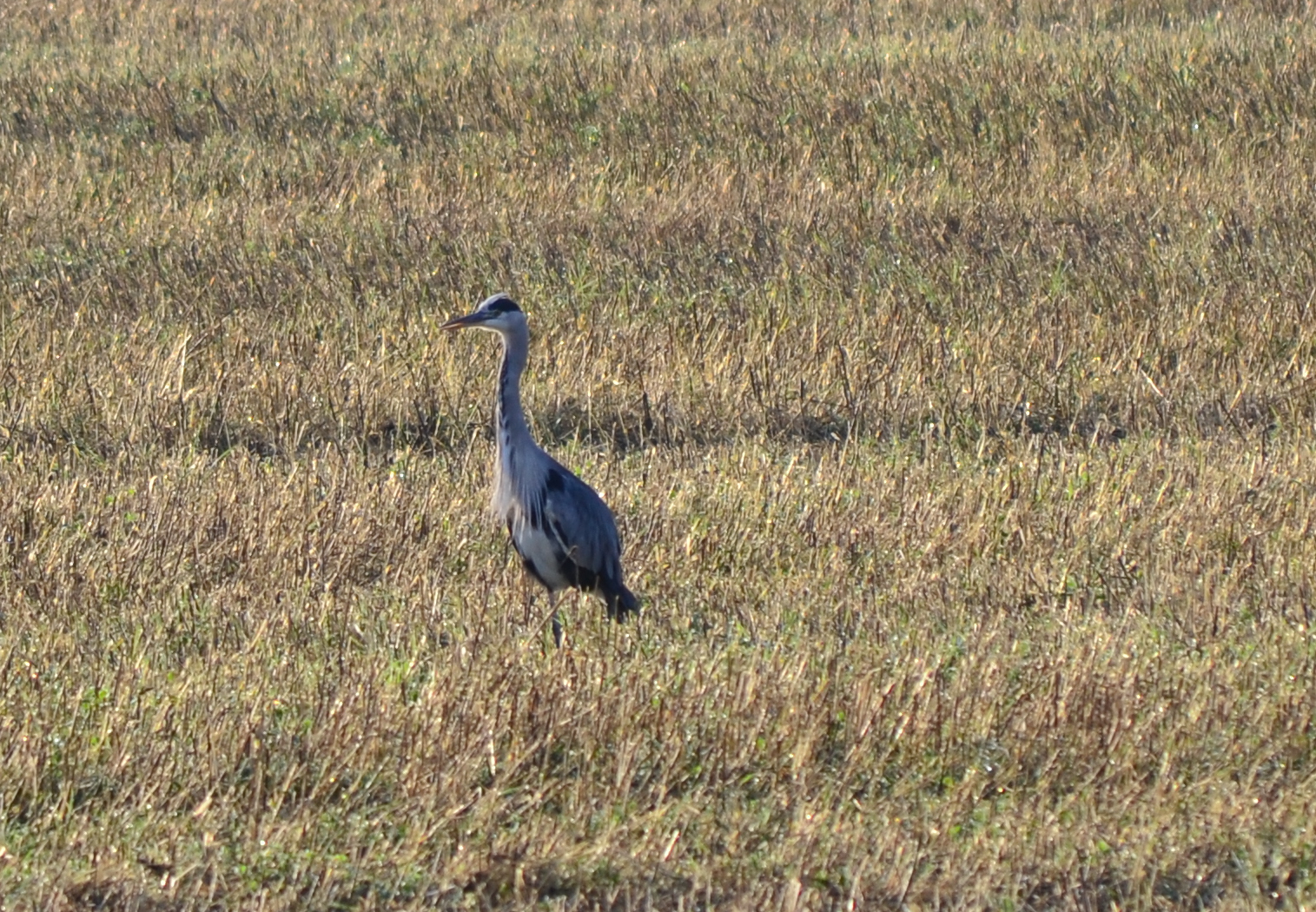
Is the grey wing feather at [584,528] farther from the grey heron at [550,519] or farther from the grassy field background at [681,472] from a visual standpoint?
the grassy field background at [681,472]

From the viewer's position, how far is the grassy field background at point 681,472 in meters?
4.18

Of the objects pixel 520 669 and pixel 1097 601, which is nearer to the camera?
pixel 520 669

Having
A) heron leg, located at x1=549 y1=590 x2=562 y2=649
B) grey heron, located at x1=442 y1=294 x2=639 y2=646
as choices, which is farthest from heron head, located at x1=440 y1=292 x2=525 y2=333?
heron leg, located at x1=549 y1=590 x2=562 y2=649

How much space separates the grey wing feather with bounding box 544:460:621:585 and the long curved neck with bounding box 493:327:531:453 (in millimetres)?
219

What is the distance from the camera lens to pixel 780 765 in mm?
4551

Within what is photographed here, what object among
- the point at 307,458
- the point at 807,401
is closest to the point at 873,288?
the point at 807,401

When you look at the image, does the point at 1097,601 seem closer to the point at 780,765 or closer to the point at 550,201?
the point at 780,765

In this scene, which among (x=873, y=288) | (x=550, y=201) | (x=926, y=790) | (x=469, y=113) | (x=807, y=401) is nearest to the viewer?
(x=926, y=790)

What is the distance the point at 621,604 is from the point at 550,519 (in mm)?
391

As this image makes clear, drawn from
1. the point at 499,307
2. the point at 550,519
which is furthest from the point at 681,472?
the point at 550,519

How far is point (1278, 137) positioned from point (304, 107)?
27.8 feet

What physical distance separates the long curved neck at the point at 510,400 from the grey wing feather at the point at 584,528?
22cm

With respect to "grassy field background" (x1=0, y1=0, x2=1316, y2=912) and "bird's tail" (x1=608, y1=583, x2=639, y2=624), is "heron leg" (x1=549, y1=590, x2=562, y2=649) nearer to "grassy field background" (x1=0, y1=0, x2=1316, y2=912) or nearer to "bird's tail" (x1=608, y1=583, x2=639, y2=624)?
"grassy field background" (x1=0, y1=0, x2=1316, y2=912)

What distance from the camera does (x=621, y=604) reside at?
5922mm
